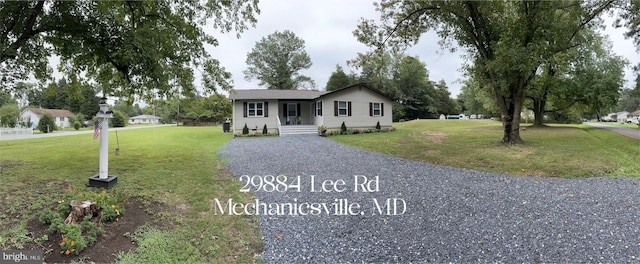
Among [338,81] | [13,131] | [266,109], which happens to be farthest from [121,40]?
[338,81]

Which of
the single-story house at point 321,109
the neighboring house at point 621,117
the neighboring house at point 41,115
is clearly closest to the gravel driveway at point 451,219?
the single-story house at point 321,109

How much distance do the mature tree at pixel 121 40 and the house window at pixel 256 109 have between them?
10978 mm

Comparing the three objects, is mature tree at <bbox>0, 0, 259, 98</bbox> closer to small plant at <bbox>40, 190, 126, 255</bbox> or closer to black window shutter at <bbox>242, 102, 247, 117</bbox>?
small plant at <bbox>40, 190, 126, 255</bbox>

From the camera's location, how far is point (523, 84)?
12977mm

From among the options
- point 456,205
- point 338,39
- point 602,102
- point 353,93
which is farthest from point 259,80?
point 456,205

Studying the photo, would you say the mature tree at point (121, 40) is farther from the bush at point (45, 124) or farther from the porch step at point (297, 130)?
the bush at point (45, 124)

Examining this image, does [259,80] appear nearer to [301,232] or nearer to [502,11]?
[502,11]

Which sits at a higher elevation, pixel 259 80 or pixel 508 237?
pixel 259 80

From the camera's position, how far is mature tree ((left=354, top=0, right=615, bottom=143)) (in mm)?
11398

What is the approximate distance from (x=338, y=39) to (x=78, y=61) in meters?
12.0

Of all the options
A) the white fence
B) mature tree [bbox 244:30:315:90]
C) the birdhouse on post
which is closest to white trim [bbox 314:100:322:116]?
the birdhouse on post

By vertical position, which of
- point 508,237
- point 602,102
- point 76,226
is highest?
A: point 602,102

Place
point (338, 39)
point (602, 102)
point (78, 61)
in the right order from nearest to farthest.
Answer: point (78, 61)
point (338, 39)
point (602, 102)

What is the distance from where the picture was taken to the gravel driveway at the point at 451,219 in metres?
3.73
